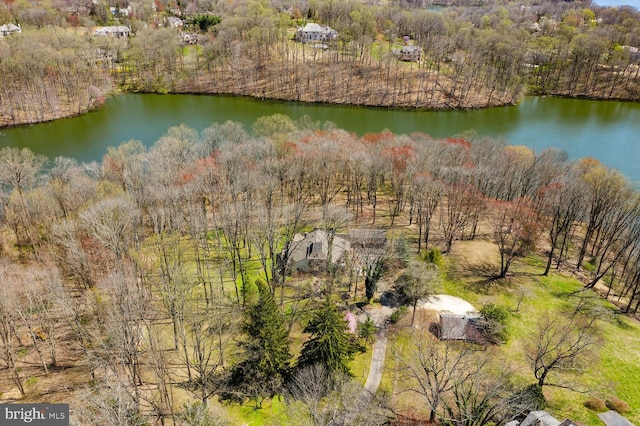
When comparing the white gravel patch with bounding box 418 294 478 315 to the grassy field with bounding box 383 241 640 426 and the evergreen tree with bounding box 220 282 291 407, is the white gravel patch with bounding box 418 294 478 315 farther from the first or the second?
the evergreen tree with bounding box 220 282 291 407

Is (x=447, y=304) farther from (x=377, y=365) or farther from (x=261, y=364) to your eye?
(x=261, y=364)

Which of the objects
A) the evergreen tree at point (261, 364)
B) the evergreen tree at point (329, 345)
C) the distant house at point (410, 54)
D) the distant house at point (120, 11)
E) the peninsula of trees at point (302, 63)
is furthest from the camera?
the distant house at point (120, 11)

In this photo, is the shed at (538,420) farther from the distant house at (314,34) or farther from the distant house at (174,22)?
the distant house at (174,22)

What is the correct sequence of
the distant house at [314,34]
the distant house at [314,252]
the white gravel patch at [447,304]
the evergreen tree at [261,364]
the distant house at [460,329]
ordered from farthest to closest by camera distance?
the distant house at [314,34], the distant house at [314,252], the white gravel patch at [447,304], the distant house at [460,329], the evergreen tree at [261,364]

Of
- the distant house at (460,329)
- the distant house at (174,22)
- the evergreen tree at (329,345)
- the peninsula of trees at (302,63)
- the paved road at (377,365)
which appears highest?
the distant house at (174,22)

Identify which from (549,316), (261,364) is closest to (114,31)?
(261,364)

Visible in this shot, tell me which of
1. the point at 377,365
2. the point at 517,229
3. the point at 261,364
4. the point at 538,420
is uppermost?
the point at 517,229

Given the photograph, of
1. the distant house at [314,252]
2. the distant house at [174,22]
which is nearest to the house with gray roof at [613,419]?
the distant house at [314,252]
